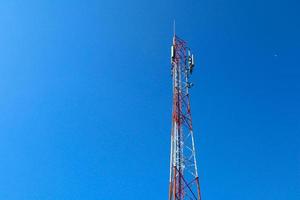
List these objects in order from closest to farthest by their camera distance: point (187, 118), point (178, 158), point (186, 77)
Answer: point (178, 158) < point (187, 118) < point (186, 77)

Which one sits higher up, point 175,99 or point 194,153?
point 175,99

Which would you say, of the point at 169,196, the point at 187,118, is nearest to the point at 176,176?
the point at 169,196

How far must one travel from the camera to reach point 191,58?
1885 inches

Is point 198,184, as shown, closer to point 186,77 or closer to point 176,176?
point 176,176

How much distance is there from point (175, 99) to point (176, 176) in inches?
359

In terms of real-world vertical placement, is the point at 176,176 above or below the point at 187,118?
below

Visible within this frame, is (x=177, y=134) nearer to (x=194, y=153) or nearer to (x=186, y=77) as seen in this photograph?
(x=194, y=153)

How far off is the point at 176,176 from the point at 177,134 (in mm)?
4670

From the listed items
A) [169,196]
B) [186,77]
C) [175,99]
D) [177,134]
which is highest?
[186,77]

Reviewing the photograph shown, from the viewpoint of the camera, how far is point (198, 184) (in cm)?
3900

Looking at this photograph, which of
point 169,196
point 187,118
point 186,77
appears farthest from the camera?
point 186,77

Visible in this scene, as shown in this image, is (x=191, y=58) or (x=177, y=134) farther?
(x=191, y=58)

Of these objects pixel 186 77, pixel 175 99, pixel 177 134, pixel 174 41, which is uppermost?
pixel 174 41

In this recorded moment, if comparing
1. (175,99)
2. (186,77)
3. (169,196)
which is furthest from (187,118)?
(169,196)
